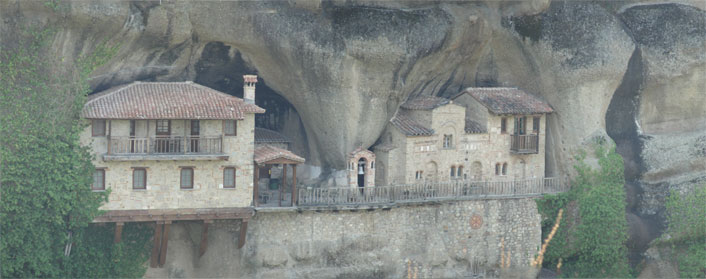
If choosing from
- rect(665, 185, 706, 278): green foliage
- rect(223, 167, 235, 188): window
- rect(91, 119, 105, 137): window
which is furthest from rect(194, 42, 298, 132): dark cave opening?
rect(665, 185, 706, 278): green foliage

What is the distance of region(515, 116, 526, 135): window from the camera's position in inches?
2076

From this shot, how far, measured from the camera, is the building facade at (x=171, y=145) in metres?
43.7

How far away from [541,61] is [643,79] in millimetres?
5042

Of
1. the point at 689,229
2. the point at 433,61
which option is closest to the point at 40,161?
the point at 433,61

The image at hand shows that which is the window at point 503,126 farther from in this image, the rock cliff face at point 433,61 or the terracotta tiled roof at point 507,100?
the rock cliff face at point 433,61

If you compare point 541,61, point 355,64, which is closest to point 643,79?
point 541,61

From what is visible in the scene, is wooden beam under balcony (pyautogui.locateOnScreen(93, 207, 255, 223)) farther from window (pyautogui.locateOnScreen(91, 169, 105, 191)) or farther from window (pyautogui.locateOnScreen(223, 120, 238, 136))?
window (pyautogui.locateOnScreen(223, 120, 238, 136))

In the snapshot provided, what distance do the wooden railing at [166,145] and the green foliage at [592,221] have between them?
16.9m

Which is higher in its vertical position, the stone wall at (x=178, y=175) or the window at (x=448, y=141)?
the window at (x=448, y=141)

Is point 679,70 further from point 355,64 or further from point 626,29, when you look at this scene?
point 355,64

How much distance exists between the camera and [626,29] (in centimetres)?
5209

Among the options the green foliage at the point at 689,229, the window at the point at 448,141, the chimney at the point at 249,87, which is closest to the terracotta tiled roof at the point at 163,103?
the chimney at the point at 249,87

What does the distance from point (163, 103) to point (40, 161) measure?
542 cm

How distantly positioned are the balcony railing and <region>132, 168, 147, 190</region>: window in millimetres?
18318
